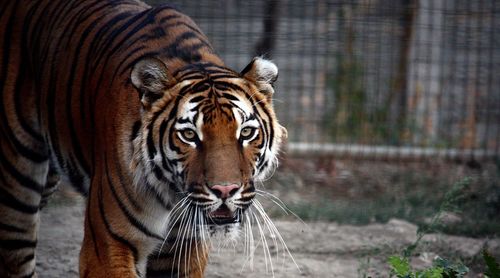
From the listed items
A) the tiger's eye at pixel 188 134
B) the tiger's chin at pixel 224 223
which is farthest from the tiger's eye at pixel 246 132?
the tiger's chin at pixel 224 223

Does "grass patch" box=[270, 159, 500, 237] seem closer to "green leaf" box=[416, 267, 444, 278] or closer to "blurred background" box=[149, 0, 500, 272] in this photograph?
"blurred background" box=[149, 0, 500, 272]

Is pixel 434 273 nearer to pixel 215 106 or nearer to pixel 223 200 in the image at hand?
pixel 223 200

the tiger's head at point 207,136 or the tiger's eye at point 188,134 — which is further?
the tiger's eye at point 188,134

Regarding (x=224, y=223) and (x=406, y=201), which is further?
(x=406, y=201)

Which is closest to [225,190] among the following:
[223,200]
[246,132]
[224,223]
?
[223,200]

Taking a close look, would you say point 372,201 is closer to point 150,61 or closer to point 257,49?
point 257,49

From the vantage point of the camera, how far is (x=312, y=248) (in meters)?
5.86

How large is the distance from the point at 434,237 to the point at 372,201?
3.84ft

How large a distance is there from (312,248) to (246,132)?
2257mm

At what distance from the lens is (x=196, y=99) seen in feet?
12.5

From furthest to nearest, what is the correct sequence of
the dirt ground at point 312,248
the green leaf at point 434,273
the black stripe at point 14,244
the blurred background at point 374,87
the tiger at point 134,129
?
the blurred background at point 374,87, the dirt ground at point 312,248, the black stripe at point 14,244, the green leaf at point 434,273, the tiger at point 134,129

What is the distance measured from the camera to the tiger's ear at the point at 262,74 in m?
3.92

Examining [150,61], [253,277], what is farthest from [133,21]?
[253,277]

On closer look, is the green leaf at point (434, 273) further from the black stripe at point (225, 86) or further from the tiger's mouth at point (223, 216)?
the black stripe at point (225, 86)
